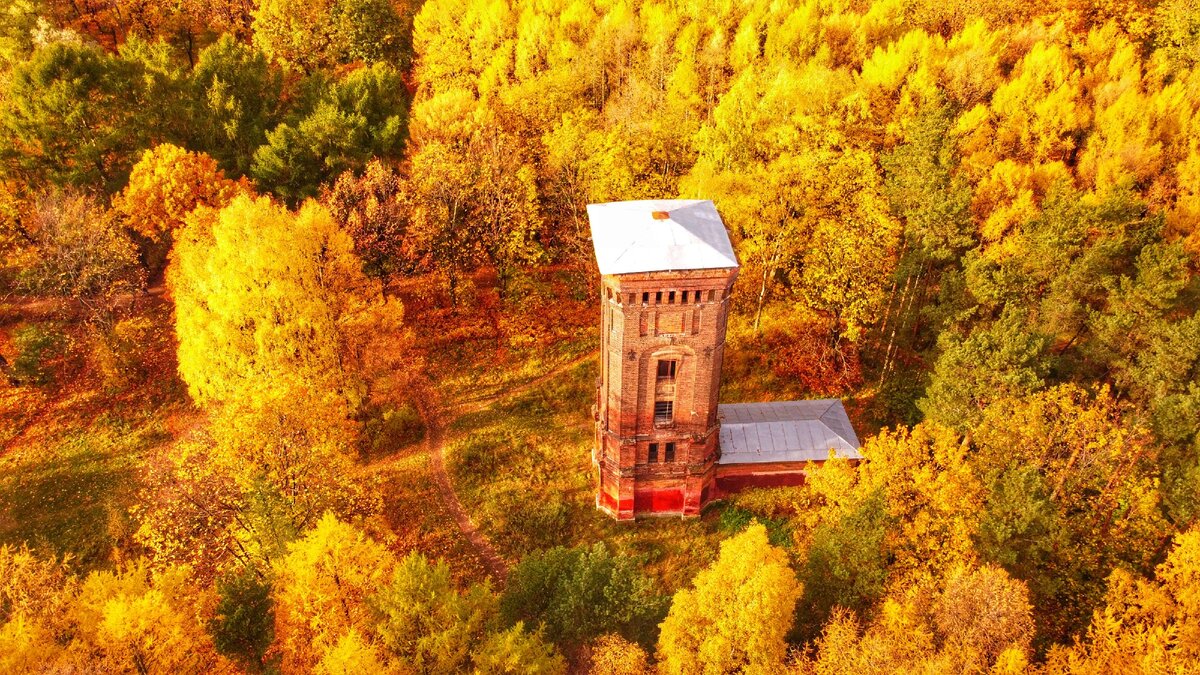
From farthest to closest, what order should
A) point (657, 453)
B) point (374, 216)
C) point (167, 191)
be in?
point (167, 191), point (374, 216), point (657, 453)

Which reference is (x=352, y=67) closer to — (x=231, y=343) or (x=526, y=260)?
(x=526, y=260)

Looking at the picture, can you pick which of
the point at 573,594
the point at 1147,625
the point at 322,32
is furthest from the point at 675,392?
the point at 322,32

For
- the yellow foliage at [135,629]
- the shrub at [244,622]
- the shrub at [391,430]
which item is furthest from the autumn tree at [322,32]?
the yellow foliage at [135,629]

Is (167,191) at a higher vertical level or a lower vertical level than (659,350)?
higher

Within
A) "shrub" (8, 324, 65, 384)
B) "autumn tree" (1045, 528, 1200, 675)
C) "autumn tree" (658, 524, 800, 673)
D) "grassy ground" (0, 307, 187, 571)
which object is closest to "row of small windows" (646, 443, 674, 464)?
"autumn tree" (658, 524, 800, 673)

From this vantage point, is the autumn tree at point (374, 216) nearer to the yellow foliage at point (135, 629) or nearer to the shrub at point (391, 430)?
the shrub at point (391, 430)

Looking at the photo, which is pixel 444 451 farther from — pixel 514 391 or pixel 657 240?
pixel 657 240

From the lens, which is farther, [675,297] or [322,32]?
[322,32]
